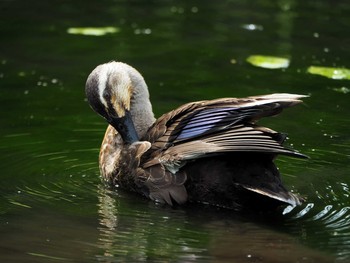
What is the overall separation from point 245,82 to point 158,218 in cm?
415

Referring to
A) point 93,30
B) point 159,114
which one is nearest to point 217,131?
point 159,114

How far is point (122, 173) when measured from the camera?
7648mm

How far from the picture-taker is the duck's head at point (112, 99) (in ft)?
25.5

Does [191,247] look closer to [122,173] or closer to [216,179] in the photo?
[216,179]

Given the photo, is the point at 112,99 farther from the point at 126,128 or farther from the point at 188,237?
the point at 188,237

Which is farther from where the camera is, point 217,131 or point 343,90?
point 343,90

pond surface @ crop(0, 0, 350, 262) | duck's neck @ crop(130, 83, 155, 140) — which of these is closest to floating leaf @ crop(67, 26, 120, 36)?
pond surface @ crop(0, 0, 350, 262)

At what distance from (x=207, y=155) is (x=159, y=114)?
8.95ft

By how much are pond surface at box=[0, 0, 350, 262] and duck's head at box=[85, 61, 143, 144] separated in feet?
1.63

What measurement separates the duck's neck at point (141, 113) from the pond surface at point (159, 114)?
1.85ft

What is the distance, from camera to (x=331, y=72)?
11.3 m

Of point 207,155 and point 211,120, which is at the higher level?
point 211,120

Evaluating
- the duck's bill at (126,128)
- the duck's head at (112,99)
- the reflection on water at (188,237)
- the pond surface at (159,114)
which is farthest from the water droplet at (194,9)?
the reflection on water at (188,237)

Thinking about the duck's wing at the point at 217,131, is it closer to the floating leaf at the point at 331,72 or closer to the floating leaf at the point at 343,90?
Result: the floating leaf at the point at 343,90
